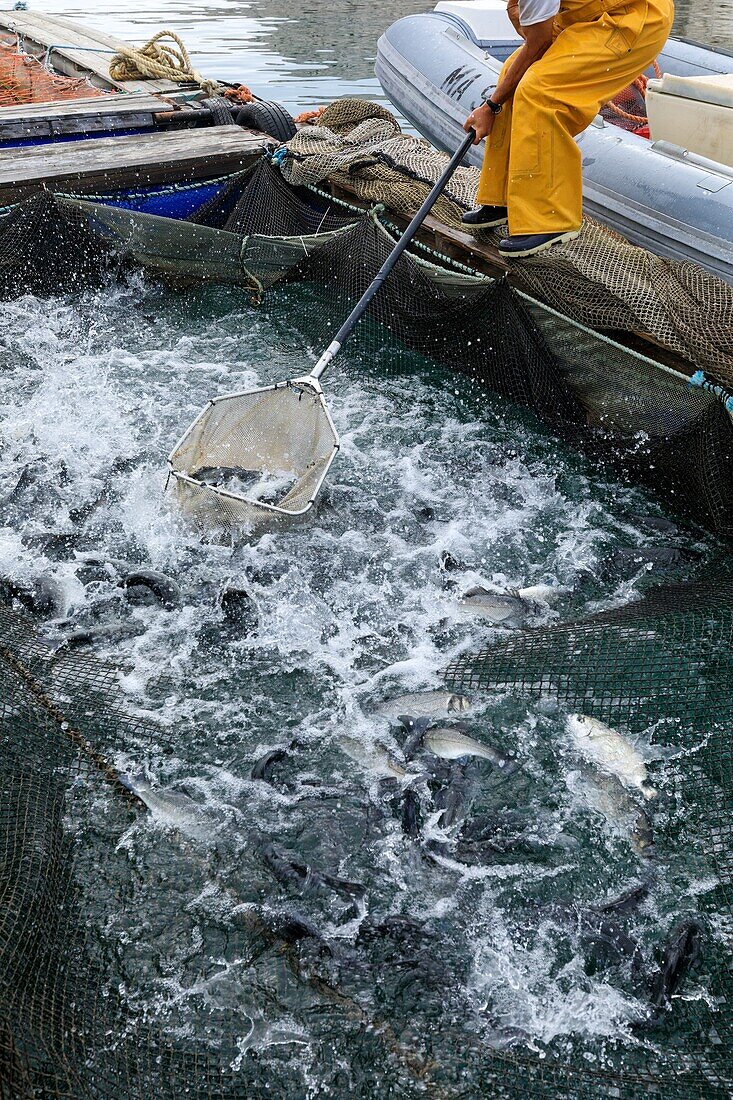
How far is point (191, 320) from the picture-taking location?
6.95 metres

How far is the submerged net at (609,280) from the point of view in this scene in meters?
4.80

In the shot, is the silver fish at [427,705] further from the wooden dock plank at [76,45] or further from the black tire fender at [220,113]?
the wooden dock plank at [76,45]

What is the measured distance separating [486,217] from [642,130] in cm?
607

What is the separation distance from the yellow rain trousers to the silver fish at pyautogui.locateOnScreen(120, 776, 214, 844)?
3.88 meters

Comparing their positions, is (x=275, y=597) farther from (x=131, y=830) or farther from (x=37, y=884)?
(x=37, y=884)

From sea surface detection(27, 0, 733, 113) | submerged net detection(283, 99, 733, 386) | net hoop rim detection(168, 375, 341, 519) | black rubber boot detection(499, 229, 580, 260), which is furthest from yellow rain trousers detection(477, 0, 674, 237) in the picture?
sea surface detection(27, 0, 733, 113)

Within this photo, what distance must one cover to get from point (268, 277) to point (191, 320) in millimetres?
708

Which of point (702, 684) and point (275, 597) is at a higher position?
point (702, 684)

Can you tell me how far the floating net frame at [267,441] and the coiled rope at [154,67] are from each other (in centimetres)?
658

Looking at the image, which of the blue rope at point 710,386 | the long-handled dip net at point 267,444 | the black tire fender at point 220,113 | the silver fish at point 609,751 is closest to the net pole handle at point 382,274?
the long-handled dip net at point 267,444

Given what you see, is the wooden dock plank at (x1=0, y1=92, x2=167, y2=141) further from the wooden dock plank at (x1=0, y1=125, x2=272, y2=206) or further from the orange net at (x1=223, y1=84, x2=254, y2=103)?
the orange net at (x1=223, y1=84, x2=254, y2=103)

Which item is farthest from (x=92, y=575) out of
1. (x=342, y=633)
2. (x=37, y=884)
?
(x=37, y=884)

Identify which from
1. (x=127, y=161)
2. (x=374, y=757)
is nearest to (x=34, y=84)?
(x=127, y=161)

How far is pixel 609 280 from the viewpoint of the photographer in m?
→ 5.22
